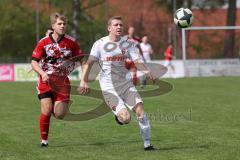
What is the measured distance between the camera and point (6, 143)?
1068 cm

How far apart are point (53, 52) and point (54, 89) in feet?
1.98

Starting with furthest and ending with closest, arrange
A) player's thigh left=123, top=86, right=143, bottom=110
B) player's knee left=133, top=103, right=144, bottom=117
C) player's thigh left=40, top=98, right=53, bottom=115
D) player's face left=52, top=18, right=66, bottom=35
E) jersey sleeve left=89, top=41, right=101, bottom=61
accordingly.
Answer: player's thigh left=40, top=98, right=53, bottom=115 < player's face left=52, top=18, right=66, bottom=35 < jersey sleeve left=89, top=41, right=101, bottom=61 < player's thigh left=123, top=86, right=143, bottom=110 < player's knee left=133, top=103, right=144, bottom=117

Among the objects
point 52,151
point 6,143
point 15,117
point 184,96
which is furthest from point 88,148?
point 184,96

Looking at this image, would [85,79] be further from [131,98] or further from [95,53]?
[131,98]

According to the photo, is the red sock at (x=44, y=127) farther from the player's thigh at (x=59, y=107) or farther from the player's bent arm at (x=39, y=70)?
the player's bent arm at (x=39, y=70)

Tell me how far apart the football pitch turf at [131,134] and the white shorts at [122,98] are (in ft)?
2.18

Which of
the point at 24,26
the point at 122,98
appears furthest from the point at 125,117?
the point at 24,26

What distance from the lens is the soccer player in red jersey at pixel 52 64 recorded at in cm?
1027

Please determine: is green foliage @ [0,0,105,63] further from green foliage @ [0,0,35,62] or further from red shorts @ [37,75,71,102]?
red shorts @ [37,75,71,102]

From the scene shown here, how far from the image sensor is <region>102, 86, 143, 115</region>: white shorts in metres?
9.77

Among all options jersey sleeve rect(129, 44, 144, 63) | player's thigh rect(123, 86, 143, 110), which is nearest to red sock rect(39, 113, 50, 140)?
player's thigh rect(123, 86, 143, 110)

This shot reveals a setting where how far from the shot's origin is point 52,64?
411 inches

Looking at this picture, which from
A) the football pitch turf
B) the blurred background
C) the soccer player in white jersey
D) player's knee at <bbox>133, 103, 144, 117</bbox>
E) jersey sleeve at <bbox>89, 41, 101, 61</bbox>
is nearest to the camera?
the football pitch turf

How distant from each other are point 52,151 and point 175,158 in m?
1.99
